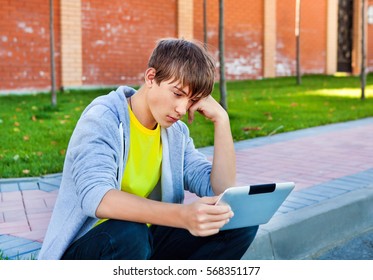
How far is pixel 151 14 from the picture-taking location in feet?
55.6

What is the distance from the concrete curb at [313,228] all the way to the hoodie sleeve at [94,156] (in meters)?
1.52

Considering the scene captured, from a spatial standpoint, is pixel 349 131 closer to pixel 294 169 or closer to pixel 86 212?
pixel 294 169

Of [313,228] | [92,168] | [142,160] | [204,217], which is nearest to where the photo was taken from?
[204,217]

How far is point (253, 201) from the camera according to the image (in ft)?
7.55

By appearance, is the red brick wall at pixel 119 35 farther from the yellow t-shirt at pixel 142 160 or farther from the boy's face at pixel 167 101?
the boy's face at pixel 167 101

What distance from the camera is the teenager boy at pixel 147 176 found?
2160 mm

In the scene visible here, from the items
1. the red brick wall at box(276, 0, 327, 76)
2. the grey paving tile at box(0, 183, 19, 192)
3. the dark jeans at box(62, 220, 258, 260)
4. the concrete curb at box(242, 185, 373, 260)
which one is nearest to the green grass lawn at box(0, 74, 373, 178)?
the grey paving tile at box(0, 183, 19, 192)


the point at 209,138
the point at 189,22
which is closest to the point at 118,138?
the point at 209,138

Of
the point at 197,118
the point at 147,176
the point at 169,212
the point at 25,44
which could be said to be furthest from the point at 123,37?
the point at 169,212

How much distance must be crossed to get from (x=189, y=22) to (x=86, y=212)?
643 inches

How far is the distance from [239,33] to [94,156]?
18.1 m

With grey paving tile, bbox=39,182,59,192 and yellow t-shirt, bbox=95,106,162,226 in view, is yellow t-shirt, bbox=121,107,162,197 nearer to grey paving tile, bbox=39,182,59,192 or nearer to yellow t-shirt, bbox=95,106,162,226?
yellow t-shirt, bbox=95,106,162,226

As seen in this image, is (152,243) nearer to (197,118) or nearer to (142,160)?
(142,160)

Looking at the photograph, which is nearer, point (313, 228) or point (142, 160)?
point (142, 160)
